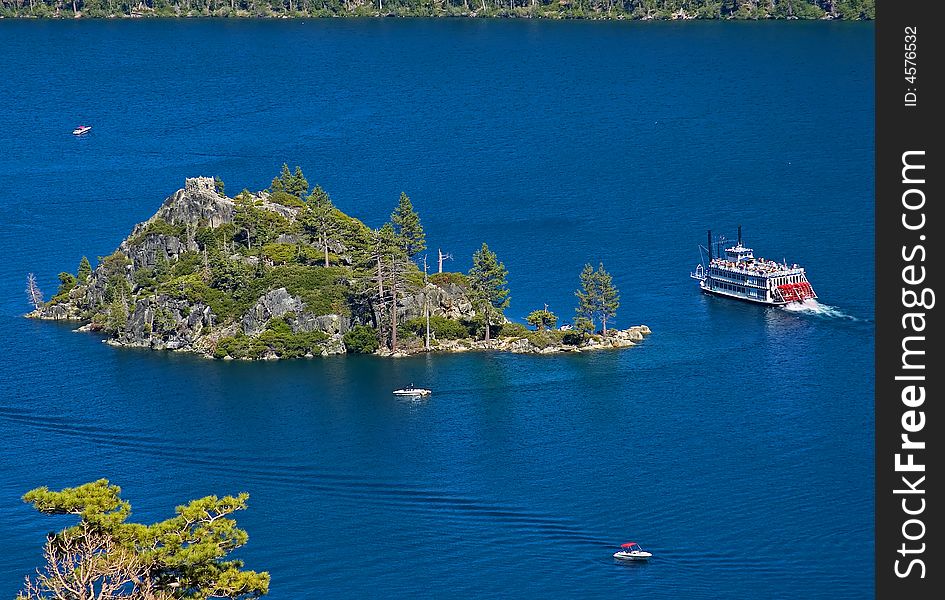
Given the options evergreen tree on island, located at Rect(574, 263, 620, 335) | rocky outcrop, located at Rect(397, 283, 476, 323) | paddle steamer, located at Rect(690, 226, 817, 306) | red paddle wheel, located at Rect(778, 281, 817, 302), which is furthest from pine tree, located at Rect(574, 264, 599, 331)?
red paddle wheel, located at Rect(778, 281, 817, 302)

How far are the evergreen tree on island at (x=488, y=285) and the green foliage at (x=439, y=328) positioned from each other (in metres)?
2.21

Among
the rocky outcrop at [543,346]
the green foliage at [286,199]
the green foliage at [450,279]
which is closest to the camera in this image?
the rocky outcrop at [543,346]

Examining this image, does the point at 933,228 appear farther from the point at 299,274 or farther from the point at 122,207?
the point at 122,207

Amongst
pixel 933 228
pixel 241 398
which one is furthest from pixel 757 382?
pixel 933 228

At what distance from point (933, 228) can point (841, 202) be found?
114 meters

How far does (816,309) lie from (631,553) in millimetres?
51542

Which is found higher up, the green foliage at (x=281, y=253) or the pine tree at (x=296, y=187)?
the pine tree at (x=296, y=187)

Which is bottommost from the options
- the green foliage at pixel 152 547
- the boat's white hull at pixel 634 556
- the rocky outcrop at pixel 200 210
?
the boat's white hull at pixel 634 556

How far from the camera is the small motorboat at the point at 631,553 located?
95750 mm

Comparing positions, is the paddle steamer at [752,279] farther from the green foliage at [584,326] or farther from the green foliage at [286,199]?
the green foliage at [286,199]

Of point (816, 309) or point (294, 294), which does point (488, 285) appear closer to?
point (294, 294)

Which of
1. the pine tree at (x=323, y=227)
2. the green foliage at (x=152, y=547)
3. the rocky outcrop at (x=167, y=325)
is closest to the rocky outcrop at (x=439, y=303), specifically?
the pine tree at (x=323, y=227)

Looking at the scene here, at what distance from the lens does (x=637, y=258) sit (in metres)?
157

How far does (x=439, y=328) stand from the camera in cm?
13612
